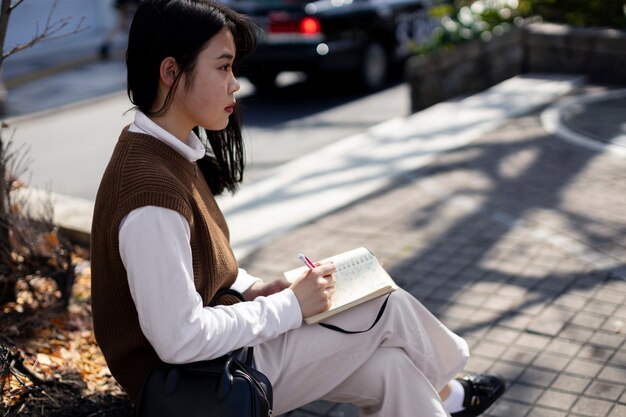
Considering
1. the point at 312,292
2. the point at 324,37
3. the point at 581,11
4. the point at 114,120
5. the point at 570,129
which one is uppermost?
the point at 312,292

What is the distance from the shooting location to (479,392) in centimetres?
310

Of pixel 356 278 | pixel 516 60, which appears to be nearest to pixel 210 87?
pixel 356 278

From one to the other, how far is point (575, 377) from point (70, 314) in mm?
2278

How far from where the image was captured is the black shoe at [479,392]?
3.06 meters

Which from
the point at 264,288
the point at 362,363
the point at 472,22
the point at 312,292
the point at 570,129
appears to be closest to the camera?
the point at 312,292

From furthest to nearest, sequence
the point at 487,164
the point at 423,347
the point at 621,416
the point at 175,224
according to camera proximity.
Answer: the point at 487,164
the point at 621,416
the point at 423,347
the point at 175,224

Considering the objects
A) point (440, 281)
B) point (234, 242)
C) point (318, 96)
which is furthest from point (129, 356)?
point (318, 96)

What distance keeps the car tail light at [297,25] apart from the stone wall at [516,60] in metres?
1.31

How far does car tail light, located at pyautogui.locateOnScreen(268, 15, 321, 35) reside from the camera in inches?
377

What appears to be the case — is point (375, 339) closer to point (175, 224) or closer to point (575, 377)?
point (175, 224)

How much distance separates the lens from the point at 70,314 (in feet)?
12.9

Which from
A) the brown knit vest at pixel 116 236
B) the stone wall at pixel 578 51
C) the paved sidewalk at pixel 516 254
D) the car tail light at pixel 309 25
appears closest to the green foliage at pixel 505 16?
the stone wall at pixel 578 51

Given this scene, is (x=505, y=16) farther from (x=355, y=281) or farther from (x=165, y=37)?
(x=165, y=37)

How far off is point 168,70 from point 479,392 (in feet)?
5.47
